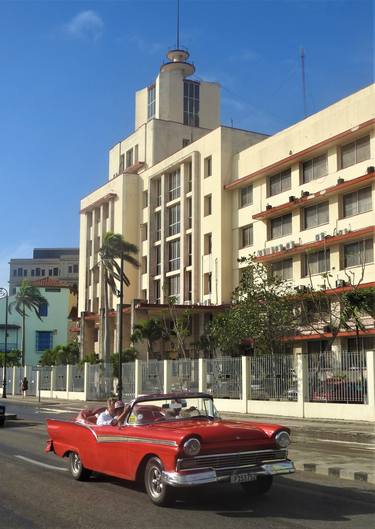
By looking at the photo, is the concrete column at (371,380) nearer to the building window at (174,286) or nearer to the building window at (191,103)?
the building window at (174,286)

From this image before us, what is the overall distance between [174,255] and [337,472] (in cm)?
4488

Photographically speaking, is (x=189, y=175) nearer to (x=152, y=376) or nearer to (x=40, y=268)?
(x=152, y=376)

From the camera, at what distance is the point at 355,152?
3759 cm

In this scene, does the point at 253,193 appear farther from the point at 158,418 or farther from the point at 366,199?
the point at 158,418

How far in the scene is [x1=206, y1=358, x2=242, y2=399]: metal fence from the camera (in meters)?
28.6

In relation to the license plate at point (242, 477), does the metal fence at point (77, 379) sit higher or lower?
lower

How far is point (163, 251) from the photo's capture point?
56.1 metres

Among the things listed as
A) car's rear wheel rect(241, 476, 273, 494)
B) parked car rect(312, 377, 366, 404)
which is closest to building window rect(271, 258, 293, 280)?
parked car rect(312, 377, 366, 404)

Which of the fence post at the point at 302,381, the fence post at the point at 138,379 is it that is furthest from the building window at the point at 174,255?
the fence post at the point at 302,381

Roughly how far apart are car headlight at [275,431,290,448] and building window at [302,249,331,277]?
3120 centimetres

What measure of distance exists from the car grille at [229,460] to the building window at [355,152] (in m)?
31.3

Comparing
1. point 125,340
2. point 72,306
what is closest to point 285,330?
point 125,340

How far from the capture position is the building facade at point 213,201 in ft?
124

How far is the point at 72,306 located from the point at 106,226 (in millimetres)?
30000
